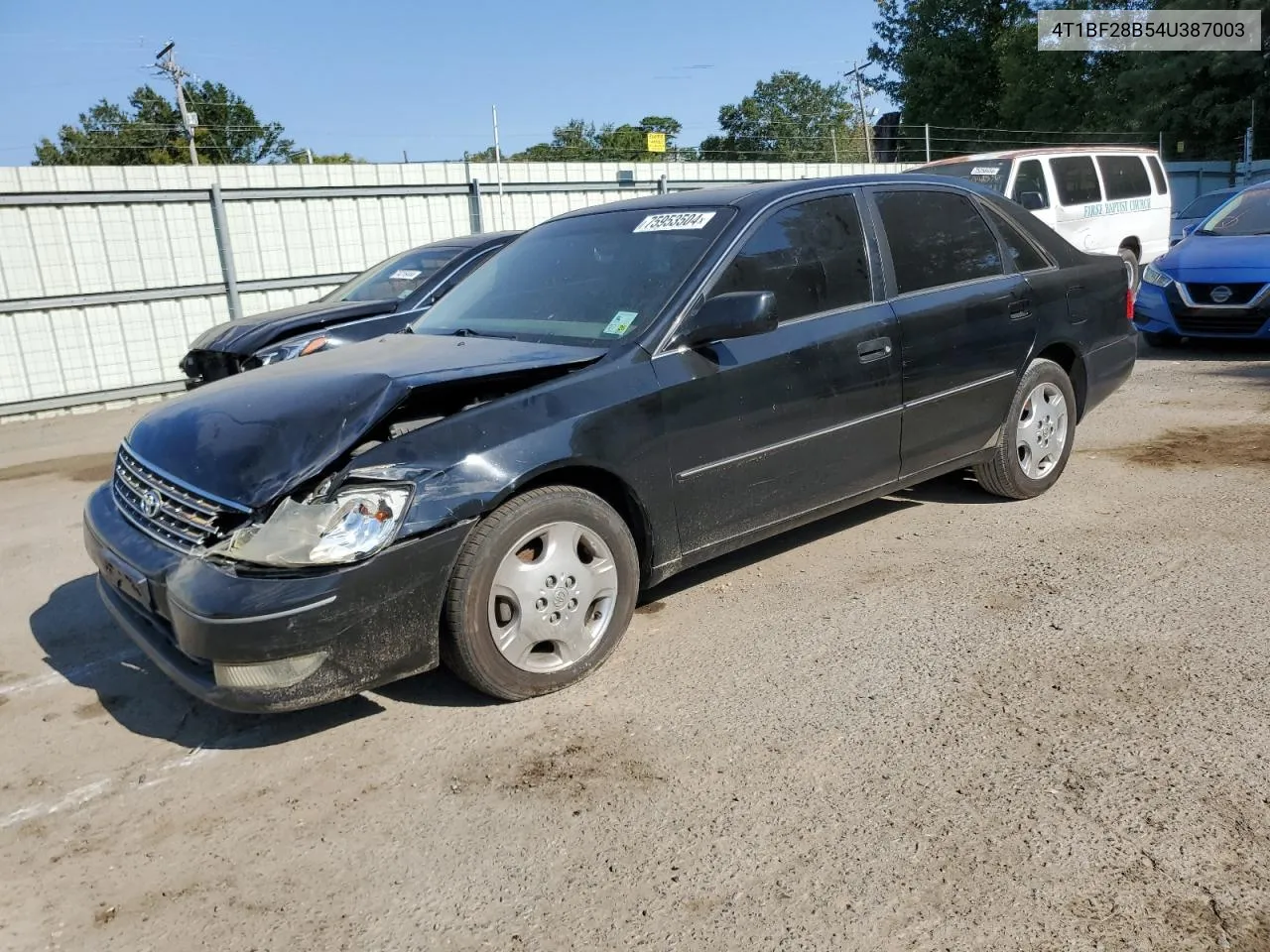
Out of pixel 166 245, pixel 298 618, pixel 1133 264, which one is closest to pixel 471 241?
pixel 166 245

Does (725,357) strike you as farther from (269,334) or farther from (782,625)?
(269,334)

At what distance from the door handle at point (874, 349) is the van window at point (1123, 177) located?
955cm

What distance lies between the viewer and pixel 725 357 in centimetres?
392

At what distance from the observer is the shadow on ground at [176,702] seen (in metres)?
3.46

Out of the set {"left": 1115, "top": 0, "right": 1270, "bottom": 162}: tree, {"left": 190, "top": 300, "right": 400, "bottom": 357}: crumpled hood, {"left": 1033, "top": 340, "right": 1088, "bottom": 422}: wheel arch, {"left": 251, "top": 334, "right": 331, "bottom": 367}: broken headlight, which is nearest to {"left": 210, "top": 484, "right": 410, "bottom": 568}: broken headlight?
{"left": 1033, "top": 340, "right": 1088, "bottom": 422}: wheel arch

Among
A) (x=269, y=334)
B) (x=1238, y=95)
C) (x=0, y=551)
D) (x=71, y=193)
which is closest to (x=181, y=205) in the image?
(x=71, y=193)

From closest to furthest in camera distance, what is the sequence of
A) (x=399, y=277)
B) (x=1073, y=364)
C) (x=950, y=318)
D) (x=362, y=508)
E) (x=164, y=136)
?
(x=362, y=508), (x=950, y=318), (x=1073, y=364), (x=399, y=277), (x=164, y=136)

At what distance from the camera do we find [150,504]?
348 centimetres

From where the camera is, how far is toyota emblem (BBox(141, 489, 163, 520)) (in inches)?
136

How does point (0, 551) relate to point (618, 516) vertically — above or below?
below

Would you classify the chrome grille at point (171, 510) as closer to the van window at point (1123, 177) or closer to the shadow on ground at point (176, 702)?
the shadow on ground at point (176, 702)

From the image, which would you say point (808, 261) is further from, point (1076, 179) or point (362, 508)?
point (1076, 179)

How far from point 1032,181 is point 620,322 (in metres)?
9.27

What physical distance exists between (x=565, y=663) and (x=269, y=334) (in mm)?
5311
